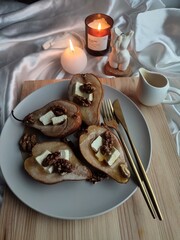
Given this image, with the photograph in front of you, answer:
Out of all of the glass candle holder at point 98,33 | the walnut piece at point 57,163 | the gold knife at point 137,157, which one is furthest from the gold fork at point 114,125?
the glass candle holder at point 98,33

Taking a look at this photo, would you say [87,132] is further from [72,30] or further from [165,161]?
[72,30]

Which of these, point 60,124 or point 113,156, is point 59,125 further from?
point 113,156

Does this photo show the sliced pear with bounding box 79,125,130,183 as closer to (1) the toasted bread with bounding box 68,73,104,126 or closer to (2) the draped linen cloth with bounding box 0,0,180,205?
(1) the toasted bread with bounding box 68,73,104,126

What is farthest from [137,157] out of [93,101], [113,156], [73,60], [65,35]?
[65,35]

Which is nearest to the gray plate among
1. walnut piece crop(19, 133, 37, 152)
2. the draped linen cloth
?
walnut piece crop(19, 133, 37, 152)

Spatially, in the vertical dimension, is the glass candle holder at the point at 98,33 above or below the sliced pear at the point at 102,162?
above

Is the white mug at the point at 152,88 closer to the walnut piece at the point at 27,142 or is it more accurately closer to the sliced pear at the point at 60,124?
the sliced pear at the point at 60,124
